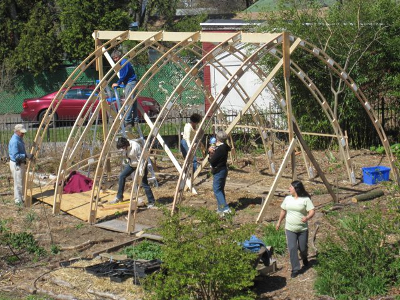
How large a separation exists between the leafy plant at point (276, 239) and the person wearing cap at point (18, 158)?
5.33 m

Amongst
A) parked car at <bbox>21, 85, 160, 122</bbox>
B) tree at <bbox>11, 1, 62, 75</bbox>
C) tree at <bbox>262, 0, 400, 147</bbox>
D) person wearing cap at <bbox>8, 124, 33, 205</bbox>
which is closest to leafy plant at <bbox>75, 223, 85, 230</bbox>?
person wearing cap at <bbox>8, 124, 33, 205</bbox>

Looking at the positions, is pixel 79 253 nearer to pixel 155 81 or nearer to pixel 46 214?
pixel 46 214

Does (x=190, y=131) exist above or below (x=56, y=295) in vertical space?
above

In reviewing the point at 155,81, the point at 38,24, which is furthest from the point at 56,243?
the point at 38,24

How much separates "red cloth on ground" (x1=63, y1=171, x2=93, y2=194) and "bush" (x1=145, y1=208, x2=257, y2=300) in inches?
267

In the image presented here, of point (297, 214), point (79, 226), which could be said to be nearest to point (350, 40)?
point (79, 226)

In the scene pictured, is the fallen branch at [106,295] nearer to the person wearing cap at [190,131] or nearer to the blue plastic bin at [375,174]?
the person wearing cap at [190,131]

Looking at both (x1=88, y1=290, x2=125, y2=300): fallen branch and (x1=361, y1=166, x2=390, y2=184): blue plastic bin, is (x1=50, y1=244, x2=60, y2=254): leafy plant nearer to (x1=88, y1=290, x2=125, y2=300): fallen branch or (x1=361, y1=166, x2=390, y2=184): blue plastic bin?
(x1=88, y1=290, x2=125, y2=300): fallen branch

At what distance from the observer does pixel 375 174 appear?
13.9 meters

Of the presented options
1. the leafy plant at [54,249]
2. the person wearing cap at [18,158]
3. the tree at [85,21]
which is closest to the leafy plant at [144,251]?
the leafy plant at [54,249]

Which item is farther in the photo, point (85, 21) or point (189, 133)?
point (85, 21)

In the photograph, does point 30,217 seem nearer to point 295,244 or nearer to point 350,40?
point 295,244

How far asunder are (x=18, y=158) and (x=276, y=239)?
576 cm

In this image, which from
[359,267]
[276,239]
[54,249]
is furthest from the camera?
[54,249]
